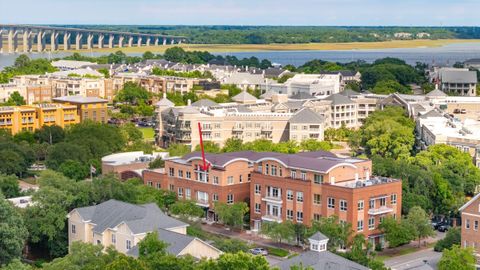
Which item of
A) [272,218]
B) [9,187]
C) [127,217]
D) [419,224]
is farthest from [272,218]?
[9,187]

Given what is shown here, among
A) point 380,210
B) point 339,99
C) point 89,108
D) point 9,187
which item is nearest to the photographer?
point 380,210

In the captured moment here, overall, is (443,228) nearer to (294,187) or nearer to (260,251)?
(294,187)

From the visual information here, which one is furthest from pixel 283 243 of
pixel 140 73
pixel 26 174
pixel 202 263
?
pixel 140 73

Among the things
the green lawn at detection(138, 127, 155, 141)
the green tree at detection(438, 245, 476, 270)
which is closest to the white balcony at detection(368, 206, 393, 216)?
the green tree at detection(438, 245, 476, 270)

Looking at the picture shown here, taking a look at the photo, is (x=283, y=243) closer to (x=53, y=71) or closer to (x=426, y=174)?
(x=426, y=174)

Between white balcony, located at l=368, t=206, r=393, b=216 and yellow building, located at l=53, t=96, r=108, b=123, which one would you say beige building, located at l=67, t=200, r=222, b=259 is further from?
yellow building, located at l=53, t=96, r=108, b=123

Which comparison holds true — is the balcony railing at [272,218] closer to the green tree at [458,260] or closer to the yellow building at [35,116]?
the green tree at [458,260]
